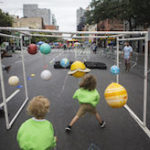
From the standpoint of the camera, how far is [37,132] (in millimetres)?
2123

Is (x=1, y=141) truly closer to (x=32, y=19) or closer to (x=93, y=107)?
(x=93, y=107)

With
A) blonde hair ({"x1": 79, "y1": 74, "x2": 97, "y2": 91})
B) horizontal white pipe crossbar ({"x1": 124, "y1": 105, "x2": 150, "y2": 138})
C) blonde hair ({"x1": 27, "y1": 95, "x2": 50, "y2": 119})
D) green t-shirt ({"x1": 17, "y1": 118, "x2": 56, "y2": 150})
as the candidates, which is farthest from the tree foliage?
green t-shirt ({"x1": 17, "y1": 118, "x2": 56, "y2": 150})

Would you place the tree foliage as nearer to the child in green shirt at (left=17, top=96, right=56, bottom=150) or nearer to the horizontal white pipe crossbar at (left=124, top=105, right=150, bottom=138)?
the horizontal white pipe crossbar at (left=124, top=105, right=150, bottom=138)

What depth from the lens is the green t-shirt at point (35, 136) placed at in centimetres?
210

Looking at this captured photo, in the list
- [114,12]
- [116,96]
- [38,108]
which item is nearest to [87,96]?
[116,96]

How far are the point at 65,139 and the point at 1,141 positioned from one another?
1.37m

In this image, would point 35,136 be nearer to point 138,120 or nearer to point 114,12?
point 138,120

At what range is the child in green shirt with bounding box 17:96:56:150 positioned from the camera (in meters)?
2.11

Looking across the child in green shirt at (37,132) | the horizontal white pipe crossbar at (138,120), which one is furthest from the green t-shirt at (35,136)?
the horizontal white pipe crossbar at (138,120)

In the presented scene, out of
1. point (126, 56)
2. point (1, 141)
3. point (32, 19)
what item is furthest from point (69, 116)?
point (32, 19)

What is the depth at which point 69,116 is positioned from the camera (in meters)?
4.82

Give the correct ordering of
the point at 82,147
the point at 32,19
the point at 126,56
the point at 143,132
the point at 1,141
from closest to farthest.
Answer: the point at 82,147 → the point at 1,141 → the point at 143,132 → the point at 126,56 → the point at 32,19

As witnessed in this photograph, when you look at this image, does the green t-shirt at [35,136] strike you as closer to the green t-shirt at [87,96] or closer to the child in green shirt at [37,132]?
the child in green shirt at [37,132]

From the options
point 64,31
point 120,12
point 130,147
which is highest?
point 120,12
